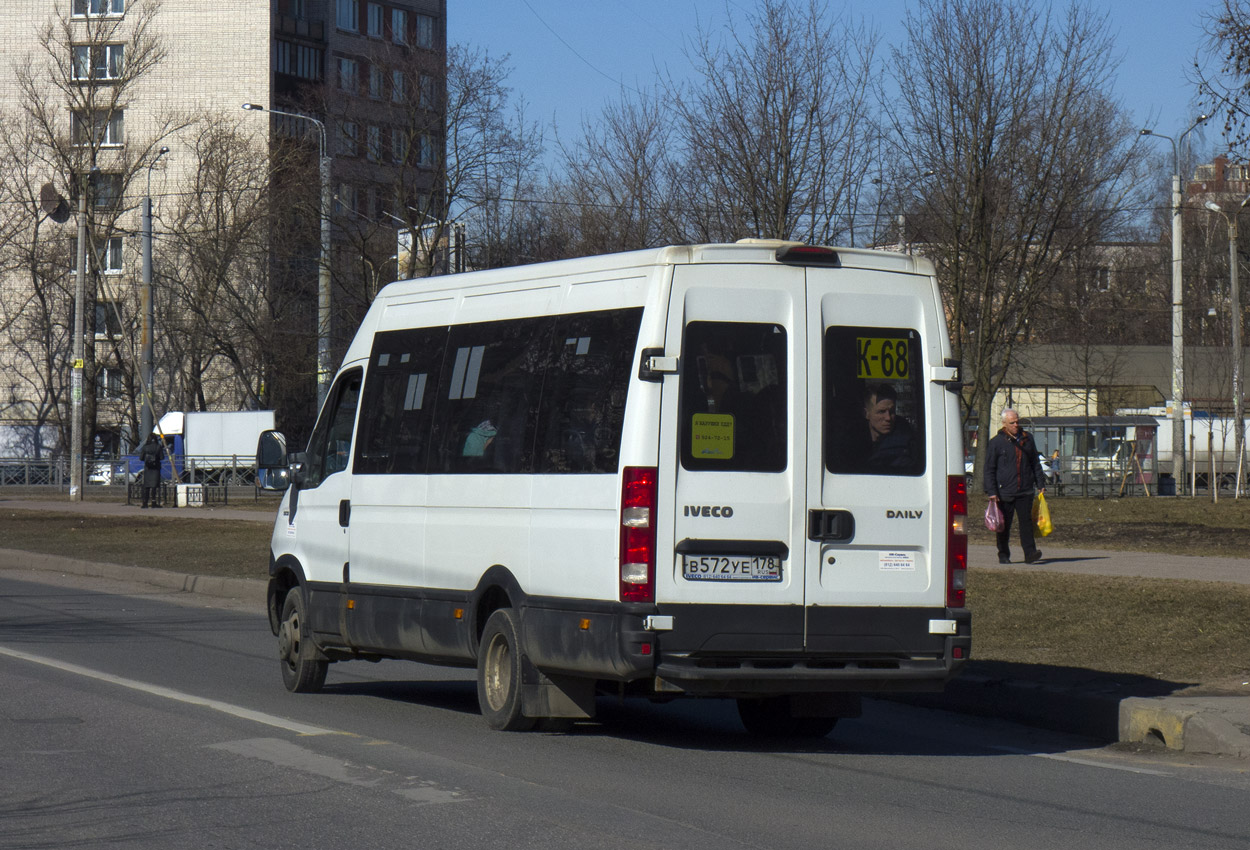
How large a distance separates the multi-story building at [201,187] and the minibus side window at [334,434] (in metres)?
26.4

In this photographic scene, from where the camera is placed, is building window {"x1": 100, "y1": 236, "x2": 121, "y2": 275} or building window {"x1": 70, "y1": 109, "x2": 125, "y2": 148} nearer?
building window {"x1": 70, "y1": 109, "x2": 125, "y2": 148}

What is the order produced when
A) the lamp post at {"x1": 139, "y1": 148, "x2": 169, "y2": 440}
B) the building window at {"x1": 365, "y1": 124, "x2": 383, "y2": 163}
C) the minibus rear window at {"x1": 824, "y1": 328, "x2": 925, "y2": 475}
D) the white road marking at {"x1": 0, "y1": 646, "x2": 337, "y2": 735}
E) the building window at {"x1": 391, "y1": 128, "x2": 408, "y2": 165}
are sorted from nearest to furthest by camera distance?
the minibus rear window at {"x1": 824, "y1": 328, "x2": 925, "y2": 475}, the white road marking at {"x1": 0, "y1": 646, "x2": 337, "y2": 735}, the building window at {"x1": 365, "y1": 124, "x2": 383, "y2": 163}, the building window at {"x1": 391, "y1": 128, "x2": 408, "y2": 165}, the lamp post at {"x1": 139, "y1": 148, "x2": 169, "y2": 440}

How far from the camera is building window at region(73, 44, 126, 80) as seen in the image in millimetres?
60688

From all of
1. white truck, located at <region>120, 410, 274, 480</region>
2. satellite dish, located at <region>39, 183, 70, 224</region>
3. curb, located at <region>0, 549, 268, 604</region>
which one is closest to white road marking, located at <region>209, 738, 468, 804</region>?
curb, located at <region>0, 549, 268, 604</region>

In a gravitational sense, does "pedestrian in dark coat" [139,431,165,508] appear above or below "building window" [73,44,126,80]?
below

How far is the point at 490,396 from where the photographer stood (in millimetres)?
8922

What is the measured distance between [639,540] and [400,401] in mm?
2661

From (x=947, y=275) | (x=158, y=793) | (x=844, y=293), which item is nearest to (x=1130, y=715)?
(x=844, y=293)

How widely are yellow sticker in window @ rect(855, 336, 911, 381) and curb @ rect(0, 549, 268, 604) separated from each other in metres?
11.0

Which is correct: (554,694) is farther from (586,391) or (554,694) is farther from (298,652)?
(298,652)

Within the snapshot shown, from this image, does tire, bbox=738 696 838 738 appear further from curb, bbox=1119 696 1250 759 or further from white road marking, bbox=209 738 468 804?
white road marking, bbox=209 738 468 804

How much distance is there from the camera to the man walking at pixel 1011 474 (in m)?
18.3

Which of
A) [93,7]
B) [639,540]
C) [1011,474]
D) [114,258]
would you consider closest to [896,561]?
[639,540]

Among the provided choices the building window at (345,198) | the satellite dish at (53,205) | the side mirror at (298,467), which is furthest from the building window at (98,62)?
the side mirror at (298,467)
